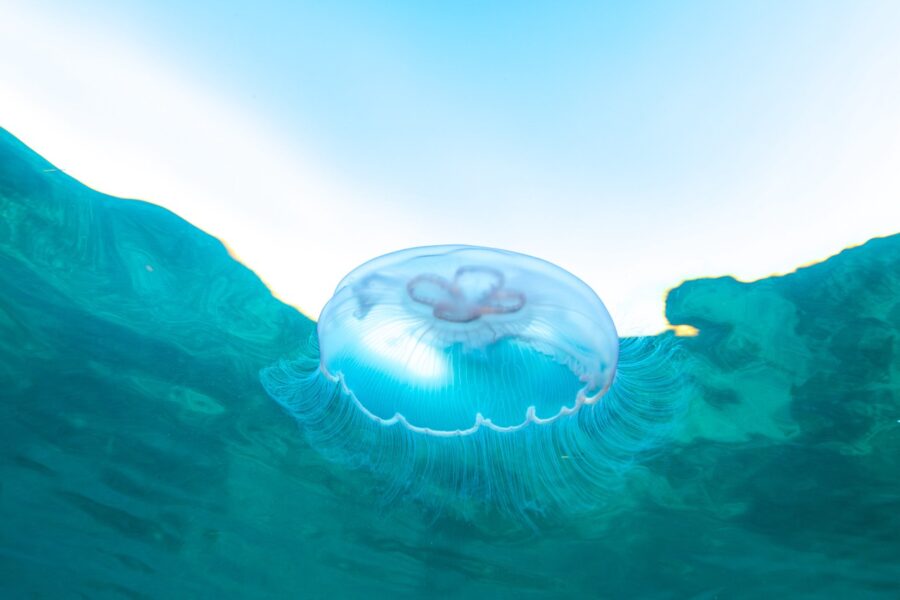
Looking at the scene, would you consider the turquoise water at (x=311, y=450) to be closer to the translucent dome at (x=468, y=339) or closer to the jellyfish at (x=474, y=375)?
the jellyfish at (x=474, y=375)

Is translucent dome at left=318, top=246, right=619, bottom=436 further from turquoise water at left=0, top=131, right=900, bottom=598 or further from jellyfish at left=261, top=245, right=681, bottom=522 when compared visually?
turquoise water at left=0, top=131, right=900, bottom=598

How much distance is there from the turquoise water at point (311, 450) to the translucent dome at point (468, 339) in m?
1.29

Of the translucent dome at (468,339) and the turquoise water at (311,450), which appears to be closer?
the translucent dome at (468,339)

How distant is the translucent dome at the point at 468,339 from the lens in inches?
193

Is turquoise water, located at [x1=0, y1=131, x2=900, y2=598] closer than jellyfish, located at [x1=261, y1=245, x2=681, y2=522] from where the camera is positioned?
No

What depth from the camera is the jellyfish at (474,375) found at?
4918mm

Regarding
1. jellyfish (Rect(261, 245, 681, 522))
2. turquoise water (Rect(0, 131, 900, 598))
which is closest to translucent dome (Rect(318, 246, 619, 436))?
jellyfish (Rect(261, 245, 681, 522))

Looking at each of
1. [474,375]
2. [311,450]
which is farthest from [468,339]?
[311,450]

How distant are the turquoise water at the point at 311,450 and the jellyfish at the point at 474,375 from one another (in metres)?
1.14

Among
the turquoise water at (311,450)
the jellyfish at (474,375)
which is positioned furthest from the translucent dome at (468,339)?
the turquoise water at (311,450)

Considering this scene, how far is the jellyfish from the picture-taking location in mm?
4918

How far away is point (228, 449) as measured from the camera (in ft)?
36.0

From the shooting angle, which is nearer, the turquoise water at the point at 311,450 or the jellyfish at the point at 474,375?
the jellyfish at the point at 474,375

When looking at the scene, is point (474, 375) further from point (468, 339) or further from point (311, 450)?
point (311, 450)
